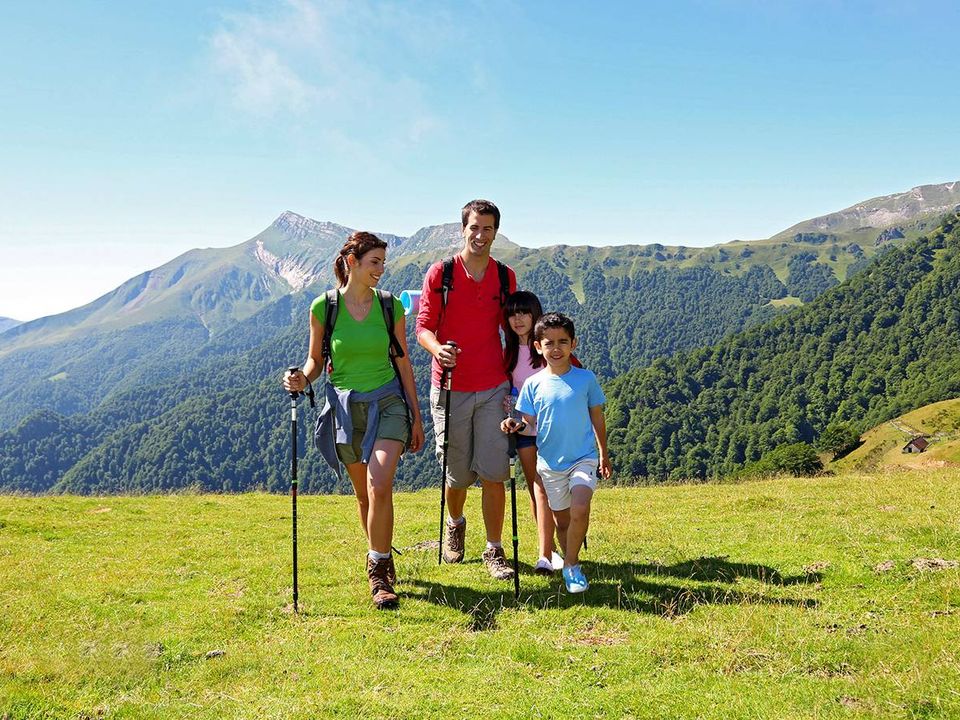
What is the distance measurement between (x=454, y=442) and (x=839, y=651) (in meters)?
4.12

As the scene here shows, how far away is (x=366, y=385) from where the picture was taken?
6629mm

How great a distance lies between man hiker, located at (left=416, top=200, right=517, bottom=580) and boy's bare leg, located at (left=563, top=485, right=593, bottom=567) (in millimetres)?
845

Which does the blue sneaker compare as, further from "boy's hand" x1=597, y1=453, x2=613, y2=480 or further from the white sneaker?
"boy's hand" x1=597, y1=453, x2=613, y2=480

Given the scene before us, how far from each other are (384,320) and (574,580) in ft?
11.2

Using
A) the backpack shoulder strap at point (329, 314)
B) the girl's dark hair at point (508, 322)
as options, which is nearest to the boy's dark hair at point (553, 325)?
the girl's dark hair at point (508, 322)

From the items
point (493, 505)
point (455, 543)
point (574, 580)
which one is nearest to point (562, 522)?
point (574, 580)

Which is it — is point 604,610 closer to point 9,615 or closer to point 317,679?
point 317,679

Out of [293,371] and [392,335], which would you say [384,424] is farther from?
[293,371]

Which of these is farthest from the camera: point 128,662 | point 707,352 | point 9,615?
point 707,352

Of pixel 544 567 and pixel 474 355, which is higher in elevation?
pixel 474 355

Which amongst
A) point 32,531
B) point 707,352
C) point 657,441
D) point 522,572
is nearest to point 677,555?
point 522,572

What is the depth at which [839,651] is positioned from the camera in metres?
4.59

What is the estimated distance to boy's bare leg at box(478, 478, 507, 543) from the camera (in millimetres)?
7090

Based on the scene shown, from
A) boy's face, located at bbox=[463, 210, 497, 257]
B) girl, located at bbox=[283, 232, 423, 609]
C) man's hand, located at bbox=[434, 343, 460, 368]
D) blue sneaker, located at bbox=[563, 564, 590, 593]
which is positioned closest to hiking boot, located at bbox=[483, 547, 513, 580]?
blue sneaker, located at bbox=[563, 564, 590, 593]
